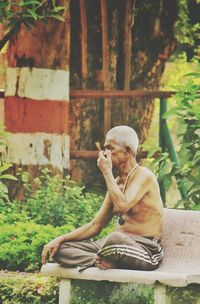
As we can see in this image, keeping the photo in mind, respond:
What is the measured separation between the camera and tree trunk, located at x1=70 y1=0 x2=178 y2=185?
1214cm

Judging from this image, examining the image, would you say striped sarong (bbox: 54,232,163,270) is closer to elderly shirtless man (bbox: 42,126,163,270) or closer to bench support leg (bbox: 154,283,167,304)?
elderly shirtless man (bbox: 42,126,163,270)

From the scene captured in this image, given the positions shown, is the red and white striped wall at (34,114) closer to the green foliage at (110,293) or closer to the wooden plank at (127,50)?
the wooden plank at (127,50)

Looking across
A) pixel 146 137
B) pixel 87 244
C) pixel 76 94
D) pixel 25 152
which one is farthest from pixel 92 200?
pixel 87 244

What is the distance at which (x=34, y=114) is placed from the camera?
10.8 metres

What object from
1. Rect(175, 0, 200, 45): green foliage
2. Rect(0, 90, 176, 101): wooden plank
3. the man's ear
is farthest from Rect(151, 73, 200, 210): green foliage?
Rect(175, 0, 200, 45): green foliage

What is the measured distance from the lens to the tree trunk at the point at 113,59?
12.1 meters

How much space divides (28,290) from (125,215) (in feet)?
3.93

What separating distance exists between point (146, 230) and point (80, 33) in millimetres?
5991

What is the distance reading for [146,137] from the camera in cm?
1288

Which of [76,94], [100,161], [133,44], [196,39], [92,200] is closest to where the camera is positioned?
[100,161]

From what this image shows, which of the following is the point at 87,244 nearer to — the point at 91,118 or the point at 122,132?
the point at 122,132

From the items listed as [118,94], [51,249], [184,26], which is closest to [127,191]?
[51,249]

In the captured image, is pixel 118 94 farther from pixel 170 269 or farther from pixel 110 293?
pixel 170 269

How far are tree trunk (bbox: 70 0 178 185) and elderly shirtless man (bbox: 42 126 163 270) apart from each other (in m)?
5.15
